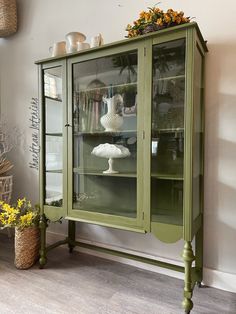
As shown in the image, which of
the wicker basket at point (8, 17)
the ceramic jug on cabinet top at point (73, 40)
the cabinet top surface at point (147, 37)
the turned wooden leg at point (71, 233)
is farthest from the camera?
the wicker basket at point (8, 17)

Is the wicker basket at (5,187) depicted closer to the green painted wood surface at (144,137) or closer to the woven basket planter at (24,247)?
the woven basket planter at (24,247)

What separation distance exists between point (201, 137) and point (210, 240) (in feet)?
2.46

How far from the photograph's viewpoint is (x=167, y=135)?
1.61 meters

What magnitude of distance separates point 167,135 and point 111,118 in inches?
18.5

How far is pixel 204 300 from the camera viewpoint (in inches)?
64.5

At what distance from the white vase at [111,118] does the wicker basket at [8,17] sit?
5.04 feet

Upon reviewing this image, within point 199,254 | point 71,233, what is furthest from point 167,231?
point 71,233


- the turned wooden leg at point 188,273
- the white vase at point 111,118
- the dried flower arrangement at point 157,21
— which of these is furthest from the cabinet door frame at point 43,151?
the turned wooden leg at point 188,273

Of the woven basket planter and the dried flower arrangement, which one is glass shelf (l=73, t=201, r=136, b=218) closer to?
the woven basket planter

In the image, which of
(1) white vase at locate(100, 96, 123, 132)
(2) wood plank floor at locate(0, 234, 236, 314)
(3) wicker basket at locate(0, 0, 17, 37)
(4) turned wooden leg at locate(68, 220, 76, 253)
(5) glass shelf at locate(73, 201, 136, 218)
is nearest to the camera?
(2) wood plank floor at locate(0, 234, 236, 314)

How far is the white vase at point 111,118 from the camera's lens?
1.83 metres

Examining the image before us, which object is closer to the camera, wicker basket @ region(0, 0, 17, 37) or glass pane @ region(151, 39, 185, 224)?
glass pane @ region(151, 39, 185, 224)

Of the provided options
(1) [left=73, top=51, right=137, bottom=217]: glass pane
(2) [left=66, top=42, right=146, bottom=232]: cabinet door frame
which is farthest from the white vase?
(2) [left=66, top=42, right=146, bottom=232]: cabinet door frame

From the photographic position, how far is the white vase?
183cm
